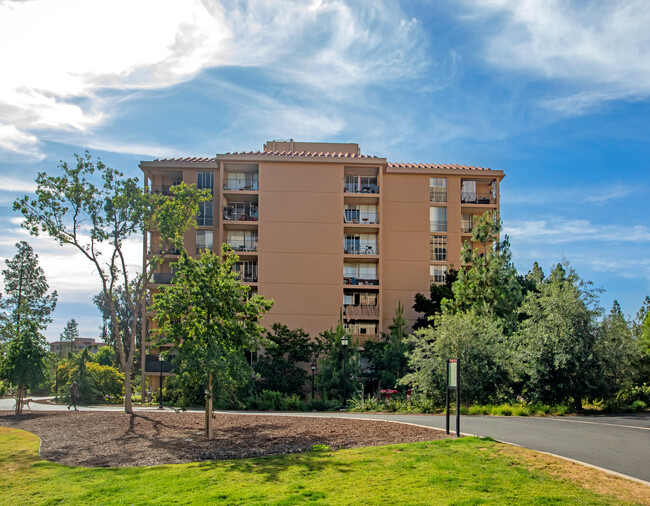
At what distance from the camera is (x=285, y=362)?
37156 mm

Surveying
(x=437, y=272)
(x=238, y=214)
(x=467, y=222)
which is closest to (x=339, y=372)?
(x=437, y=272)

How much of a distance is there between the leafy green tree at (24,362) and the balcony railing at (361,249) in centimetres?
2242

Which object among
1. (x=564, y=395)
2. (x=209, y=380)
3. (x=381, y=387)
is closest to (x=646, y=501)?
(x=209, y=380)

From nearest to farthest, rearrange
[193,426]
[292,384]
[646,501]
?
[646,501] → [193,426] → [292,384]

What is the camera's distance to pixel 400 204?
154 ft

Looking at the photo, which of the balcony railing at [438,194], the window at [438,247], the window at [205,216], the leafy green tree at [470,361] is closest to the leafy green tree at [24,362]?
the window at [205,216]

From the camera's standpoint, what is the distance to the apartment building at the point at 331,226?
44.2 metres

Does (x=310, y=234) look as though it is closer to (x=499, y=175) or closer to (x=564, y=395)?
(x=499, y=175)

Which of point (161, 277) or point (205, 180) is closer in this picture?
point (161, 277)

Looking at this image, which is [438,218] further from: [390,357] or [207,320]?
[207,320]

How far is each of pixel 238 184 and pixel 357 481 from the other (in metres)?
37.4

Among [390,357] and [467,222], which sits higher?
[467,222]

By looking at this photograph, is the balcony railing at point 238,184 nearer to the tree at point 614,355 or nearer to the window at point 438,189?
the window at point 438,189

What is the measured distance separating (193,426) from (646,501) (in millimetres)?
16568
